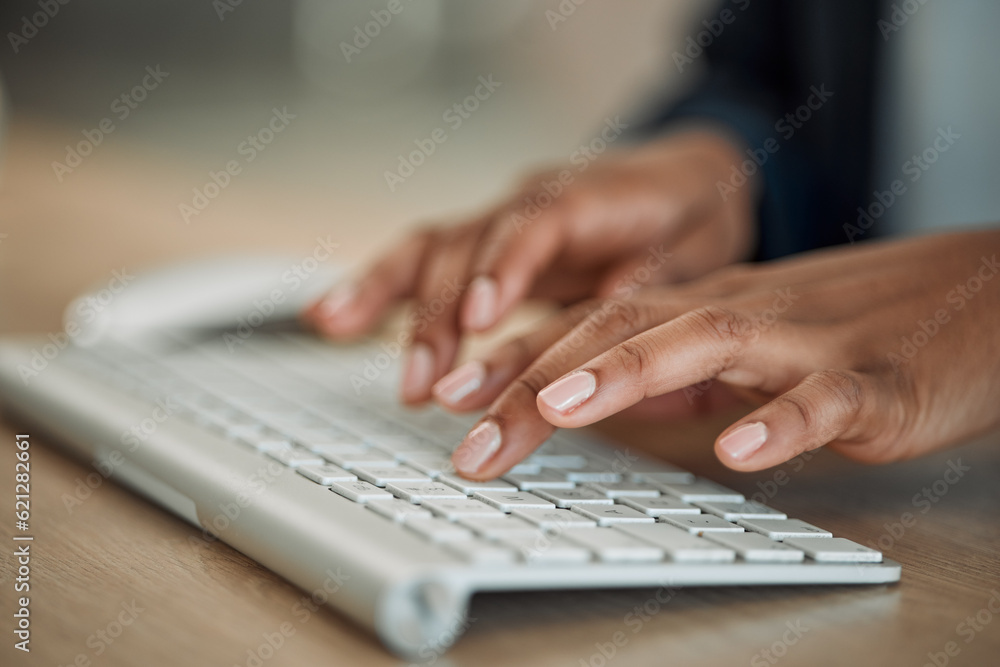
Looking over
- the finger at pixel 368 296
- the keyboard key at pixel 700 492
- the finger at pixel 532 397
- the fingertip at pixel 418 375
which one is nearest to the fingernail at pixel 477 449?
the finger at pixel 532 397

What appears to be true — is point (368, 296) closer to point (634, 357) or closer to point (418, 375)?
point (418, 375)

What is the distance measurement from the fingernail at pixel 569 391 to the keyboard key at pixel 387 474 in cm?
8

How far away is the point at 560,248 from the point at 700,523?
50 cm

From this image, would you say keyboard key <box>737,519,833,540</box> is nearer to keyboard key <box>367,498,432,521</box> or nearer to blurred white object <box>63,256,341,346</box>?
keyboard key <box>367,498,432,521</box>

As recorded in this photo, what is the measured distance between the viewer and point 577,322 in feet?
2.39

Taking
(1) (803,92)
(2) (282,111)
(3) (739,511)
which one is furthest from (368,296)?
(2) (282,111)

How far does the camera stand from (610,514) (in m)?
0.48

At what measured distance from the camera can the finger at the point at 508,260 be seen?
0.84 m

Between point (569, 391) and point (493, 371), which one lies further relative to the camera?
point (493, 371)

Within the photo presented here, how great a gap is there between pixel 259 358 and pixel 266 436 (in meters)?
0.30

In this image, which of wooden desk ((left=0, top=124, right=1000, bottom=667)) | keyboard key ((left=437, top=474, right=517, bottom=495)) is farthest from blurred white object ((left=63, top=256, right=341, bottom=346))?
keyboard key ((left=437, top=474, right=517, bottom=495))

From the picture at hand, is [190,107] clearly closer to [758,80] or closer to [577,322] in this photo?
[758,80]

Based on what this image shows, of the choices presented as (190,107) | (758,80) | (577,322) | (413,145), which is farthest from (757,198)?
(190,107)

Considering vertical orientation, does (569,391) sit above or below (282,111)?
below
